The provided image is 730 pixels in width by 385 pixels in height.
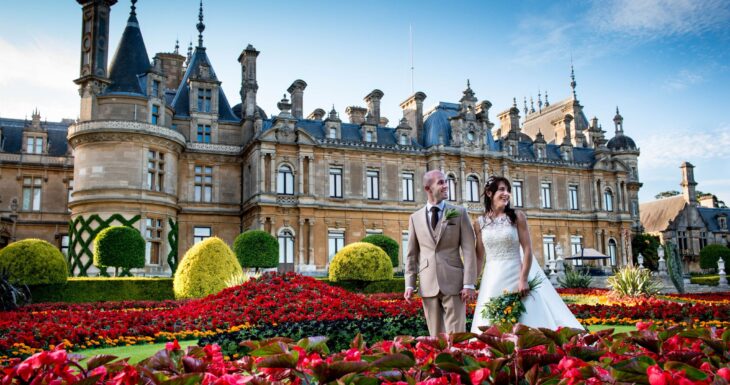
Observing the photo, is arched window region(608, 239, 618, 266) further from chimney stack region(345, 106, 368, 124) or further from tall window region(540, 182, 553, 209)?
chimney stack region(345, 106, 368, 124)

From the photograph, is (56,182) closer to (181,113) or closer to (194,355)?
(181,113)

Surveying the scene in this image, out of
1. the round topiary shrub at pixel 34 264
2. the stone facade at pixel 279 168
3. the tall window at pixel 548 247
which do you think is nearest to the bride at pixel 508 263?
the round topiary shrub at pixel 34 264

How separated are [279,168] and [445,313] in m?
25.8

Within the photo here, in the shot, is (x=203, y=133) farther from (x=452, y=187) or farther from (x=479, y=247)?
(x=479, y=247)

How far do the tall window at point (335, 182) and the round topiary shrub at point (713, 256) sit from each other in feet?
85.7

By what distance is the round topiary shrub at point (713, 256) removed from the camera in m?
40.8

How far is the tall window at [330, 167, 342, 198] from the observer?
32.7m

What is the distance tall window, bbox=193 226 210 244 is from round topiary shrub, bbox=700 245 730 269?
32.6 meters

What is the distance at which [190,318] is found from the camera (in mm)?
10750

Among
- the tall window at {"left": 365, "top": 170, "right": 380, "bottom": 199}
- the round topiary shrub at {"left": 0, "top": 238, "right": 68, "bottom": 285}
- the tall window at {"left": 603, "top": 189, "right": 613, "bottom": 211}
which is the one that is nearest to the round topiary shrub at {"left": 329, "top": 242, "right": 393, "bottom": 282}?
the round topiary shrub at {"left": 0, "top": 238, "right": 68, "bottom": 285}

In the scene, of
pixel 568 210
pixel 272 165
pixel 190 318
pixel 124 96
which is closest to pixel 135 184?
pixel 124 96

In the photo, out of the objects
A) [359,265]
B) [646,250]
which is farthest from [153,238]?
[646,250]

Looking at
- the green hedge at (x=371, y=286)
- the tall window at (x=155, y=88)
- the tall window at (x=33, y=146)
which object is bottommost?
the green hedge at (x=371, y=286)

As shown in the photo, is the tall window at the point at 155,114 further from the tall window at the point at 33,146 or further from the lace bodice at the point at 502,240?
the lace bodice at the point at 502,240
